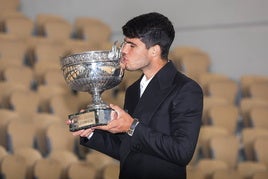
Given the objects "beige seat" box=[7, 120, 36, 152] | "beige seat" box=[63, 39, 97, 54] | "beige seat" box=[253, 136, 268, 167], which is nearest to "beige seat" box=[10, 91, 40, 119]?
"beige seat" box=[7, 120, 36, 152]

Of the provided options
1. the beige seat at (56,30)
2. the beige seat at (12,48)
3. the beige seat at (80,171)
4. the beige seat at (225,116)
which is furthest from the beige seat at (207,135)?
the beige seat at (56,30)

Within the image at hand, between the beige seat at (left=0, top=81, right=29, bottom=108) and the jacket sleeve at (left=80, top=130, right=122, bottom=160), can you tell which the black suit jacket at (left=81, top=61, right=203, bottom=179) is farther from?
the beige seat at (left=0, top=81, right=29, bottom=108)

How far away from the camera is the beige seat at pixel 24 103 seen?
4004 millimetres

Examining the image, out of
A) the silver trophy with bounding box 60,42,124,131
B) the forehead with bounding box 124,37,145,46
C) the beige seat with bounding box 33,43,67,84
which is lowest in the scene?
the beige seat with bounding box 33,43,67,84

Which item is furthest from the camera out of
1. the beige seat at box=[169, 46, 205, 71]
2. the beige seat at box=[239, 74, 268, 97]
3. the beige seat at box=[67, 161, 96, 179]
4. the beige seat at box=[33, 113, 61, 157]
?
the beige seat at box=[169, 46, 205, 71]

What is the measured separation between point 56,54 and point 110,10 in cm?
112

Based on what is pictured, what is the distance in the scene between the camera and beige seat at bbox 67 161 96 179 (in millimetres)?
3471

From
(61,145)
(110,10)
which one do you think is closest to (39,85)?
(61,145)

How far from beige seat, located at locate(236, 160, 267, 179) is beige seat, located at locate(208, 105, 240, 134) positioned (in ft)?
1.54

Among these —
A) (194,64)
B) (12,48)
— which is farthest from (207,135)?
(12,48)

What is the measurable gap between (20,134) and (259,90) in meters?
1.76

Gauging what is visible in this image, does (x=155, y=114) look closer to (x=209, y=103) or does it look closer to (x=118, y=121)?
(x=118, y=121)

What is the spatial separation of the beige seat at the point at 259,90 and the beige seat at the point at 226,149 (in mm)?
730

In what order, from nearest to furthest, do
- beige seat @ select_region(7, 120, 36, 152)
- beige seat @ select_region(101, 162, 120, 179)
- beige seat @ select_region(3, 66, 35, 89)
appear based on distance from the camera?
beige seat @ select_region(101, 162, 120, 179)
beige seat @ select_region(7, 120, 36, 152)
beige seat @ select_region(3, 66, 35, 89)
